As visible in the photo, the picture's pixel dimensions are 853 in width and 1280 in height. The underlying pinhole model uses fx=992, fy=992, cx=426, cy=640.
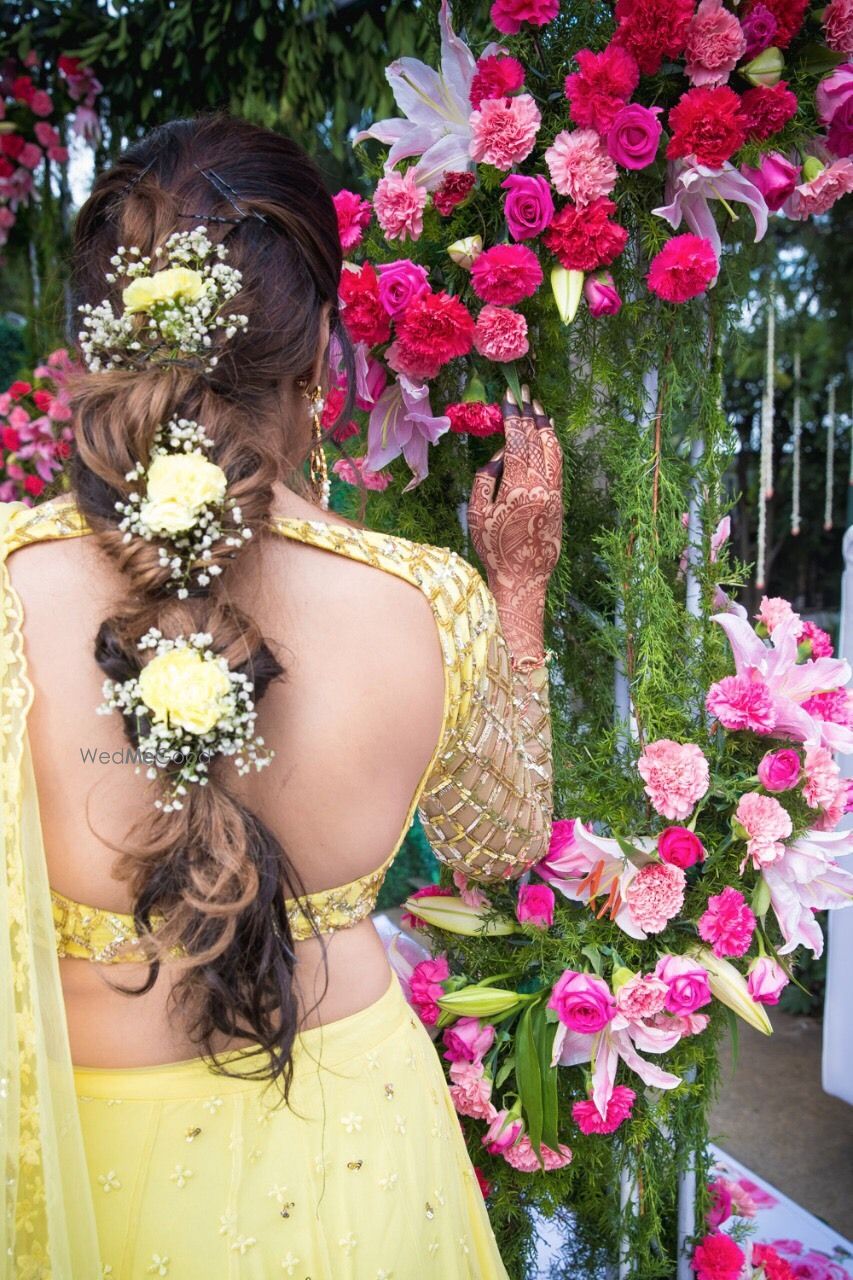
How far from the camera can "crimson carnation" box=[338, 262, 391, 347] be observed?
141 centimetres

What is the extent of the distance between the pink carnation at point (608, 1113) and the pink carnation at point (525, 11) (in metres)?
1.47

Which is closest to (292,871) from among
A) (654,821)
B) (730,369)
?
(654,821)

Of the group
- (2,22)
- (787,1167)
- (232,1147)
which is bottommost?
(787,1167)

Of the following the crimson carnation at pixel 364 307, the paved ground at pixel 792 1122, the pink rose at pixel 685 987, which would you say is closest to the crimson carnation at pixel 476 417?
the crimson carnation at pixel 364 307

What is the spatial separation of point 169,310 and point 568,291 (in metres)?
0.67

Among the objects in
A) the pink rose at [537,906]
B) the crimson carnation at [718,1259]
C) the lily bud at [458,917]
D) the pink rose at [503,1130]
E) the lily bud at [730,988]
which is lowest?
the crimson carnation at [718,1259]

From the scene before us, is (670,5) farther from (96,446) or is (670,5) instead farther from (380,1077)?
(380,1077)

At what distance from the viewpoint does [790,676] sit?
4.60ft

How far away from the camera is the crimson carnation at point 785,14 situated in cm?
127

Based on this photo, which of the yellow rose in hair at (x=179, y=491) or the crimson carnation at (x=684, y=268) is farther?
the crimson carnation at (x=684, y=268)

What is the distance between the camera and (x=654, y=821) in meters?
1.46

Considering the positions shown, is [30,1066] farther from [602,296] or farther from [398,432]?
[602,296]

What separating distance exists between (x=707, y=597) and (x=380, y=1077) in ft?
Answer: 2.70

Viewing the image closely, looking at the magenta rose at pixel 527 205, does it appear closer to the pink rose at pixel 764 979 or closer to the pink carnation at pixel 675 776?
the pink carnation at pixel 675 776
